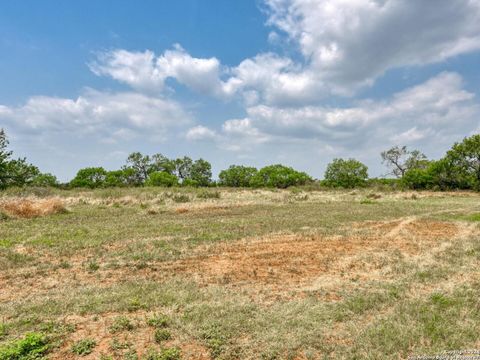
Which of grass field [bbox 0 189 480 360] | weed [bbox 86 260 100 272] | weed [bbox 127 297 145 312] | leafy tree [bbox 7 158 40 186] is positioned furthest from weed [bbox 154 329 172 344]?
leafy tree [bbox 7 158 40 186]

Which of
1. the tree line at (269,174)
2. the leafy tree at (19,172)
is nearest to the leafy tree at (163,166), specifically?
the tree line at (269,174)

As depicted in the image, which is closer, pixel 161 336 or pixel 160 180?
pixel 161 336

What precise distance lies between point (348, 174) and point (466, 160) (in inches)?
811

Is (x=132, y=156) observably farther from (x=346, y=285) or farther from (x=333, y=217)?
(x=346, y=285)

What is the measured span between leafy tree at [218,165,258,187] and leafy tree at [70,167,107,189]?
83.7 feet

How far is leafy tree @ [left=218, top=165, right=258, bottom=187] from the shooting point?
258ft

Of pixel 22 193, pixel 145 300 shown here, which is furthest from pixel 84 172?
pixel 145 300

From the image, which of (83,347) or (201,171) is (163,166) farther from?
(83,347)

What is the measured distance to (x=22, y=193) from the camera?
27406 millimetres

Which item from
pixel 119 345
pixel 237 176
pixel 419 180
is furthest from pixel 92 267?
pixel 237 176

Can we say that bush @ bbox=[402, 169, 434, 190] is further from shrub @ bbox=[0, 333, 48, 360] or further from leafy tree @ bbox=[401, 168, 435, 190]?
A: shrub @ bbox=[0, 333, 48, 360]

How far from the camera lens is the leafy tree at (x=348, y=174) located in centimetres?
6462

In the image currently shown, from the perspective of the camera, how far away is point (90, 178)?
73.8 metres

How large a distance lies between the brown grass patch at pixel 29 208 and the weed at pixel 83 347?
15.1 meters
